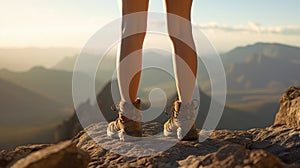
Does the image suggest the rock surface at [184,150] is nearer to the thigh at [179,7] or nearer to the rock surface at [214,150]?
the rock surface at [214,150]

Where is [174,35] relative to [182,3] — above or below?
below

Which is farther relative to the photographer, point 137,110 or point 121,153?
point 137,110

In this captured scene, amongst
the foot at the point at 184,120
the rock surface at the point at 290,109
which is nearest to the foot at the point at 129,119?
the foot at the point at 184,120

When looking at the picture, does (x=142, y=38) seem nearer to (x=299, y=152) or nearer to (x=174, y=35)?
(x=174, y=35)

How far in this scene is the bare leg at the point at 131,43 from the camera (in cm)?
267

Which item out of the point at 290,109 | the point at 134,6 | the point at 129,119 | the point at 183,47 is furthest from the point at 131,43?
the point at 290,109

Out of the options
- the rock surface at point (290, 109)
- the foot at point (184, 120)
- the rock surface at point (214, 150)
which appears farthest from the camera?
the rock surface at point (290, 109)

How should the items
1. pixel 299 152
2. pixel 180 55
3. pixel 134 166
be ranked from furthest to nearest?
1. pixel 180 55
2. pixel 299 152
3. pixel 134 166

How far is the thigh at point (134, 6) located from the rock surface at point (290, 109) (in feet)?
4.65

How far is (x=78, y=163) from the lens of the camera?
6.11 feet

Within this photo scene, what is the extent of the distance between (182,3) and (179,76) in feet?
1.61

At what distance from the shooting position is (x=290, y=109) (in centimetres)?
313

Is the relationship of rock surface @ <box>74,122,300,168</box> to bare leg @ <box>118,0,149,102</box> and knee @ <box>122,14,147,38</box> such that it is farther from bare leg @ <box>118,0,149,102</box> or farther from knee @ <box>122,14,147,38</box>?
knee @ <box>122,14,147,38</box>

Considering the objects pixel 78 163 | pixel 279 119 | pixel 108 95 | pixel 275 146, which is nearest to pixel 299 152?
pixel 275 146
